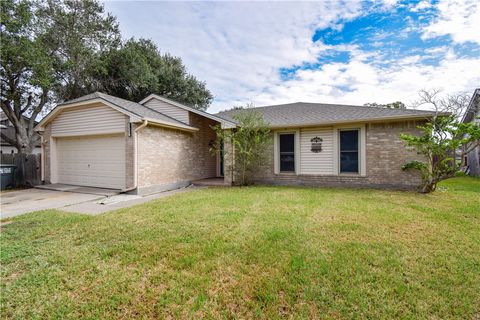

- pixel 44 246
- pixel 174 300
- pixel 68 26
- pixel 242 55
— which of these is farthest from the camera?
pixel 68 26

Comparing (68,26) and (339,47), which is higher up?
(68,26)

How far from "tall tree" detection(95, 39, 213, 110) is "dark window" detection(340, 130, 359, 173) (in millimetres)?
14957

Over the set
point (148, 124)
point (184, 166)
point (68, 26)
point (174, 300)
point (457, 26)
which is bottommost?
point (174, 300)

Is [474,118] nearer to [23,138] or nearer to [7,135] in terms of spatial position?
[23,138]

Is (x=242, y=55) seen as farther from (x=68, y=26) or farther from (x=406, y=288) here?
(x=68, y=26)

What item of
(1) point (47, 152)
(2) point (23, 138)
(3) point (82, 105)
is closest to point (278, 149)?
(3) point (82, 105)

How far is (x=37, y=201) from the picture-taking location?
277 inches

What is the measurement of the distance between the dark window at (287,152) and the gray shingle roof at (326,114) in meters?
0.78

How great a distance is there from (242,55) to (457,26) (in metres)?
9.01

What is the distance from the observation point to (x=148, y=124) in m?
8.48

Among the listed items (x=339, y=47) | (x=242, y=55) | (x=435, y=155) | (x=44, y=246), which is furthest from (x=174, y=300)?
(x=339, y=47)

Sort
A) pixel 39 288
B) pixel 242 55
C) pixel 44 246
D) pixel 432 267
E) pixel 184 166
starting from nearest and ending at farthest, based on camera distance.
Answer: pixel 39 288 → pixel 432 267 → pixel 44 246 → pixel 184 166 → pixel 242 55

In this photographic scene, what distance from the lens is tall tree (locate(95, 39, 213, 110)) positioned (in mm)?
16859

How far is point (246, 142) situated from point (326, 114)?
3.82m
